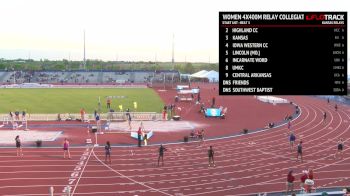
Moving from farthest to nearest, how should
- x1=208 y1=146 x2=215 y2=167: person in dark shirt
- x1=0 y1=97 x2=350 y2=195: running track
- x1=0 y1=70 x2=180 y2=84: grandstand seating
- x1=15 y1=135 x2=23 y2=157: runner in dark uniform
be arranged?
x1=0 y1=70 x2=180 y2=84: grandstand seating, x1=15 y1=135 x2=23 y2=157: runner in dark uniform, x1=208 y1=146 x2=215 y2=167: person in dark shirt, x1=0 y1=97 x2=350 y2=195: running track

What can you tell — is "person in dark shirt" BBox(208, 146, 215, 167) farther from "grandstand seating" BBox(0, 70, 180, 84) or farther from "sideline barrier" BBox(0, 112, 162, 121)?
"grandstand seating" BBox(0, 70, 180, 84)

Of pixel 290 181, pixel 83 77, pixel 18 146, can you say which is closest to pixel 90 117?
pixel 18 146

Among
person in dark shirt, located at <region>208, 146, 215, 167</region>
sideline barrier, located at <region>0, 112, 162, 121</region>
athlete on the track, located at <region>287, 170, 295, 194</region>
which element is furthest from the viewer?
sideline barrier, located at <region>0, 112, 162, 121</region>

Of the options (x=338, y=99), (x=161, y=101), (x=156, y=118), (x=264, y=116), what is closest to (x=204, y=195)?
(x=156, y=118)

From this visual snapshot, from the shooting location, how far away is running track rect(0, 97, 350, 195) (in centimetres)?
2048

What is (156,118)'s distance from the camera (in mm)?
41031

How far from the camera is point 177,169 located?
2358 centimetres
